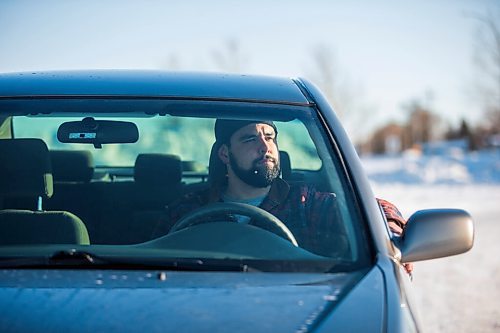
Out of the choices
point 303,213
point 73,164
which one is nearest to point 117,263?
point 303,213

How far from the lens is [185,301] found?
6.21 ft

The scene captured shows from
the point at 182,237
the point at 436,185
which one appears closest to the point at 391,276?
the point at 182,237

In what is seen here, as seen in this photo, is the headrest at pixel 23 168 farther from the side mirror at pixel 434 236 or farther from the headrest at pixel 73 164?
the side mirror at pixel 434 236

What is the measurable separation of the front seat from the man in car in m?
0.33

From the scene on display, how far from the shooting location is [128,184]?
371 centimetres

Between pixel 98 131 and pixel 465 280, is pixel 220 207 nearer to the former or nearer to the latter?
pixel 98 131

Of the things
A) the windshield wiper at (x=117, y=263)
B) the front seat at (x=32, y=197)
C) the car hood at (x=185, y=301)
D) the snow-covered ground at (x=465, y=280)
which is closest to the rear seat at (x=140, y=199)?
the front seat at (x=32, y=197)

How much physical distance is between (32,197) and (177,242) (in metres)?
0.72

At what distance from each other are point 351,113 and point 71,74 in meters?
30.8

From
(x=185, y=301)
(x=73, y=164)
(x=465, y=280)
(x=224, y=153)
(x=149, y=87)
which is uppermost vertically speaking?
(x=149, y=87)

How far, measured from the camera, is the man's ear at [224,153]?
2913mm

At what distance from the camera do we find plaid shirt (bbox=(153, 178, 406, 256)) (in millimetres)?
2293

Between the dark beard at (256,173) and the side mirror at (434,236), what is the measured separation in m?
0.72

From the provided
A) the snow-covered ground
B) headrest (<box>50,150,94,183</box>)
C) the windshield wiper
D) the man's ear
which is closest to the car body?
the windshield wiper
